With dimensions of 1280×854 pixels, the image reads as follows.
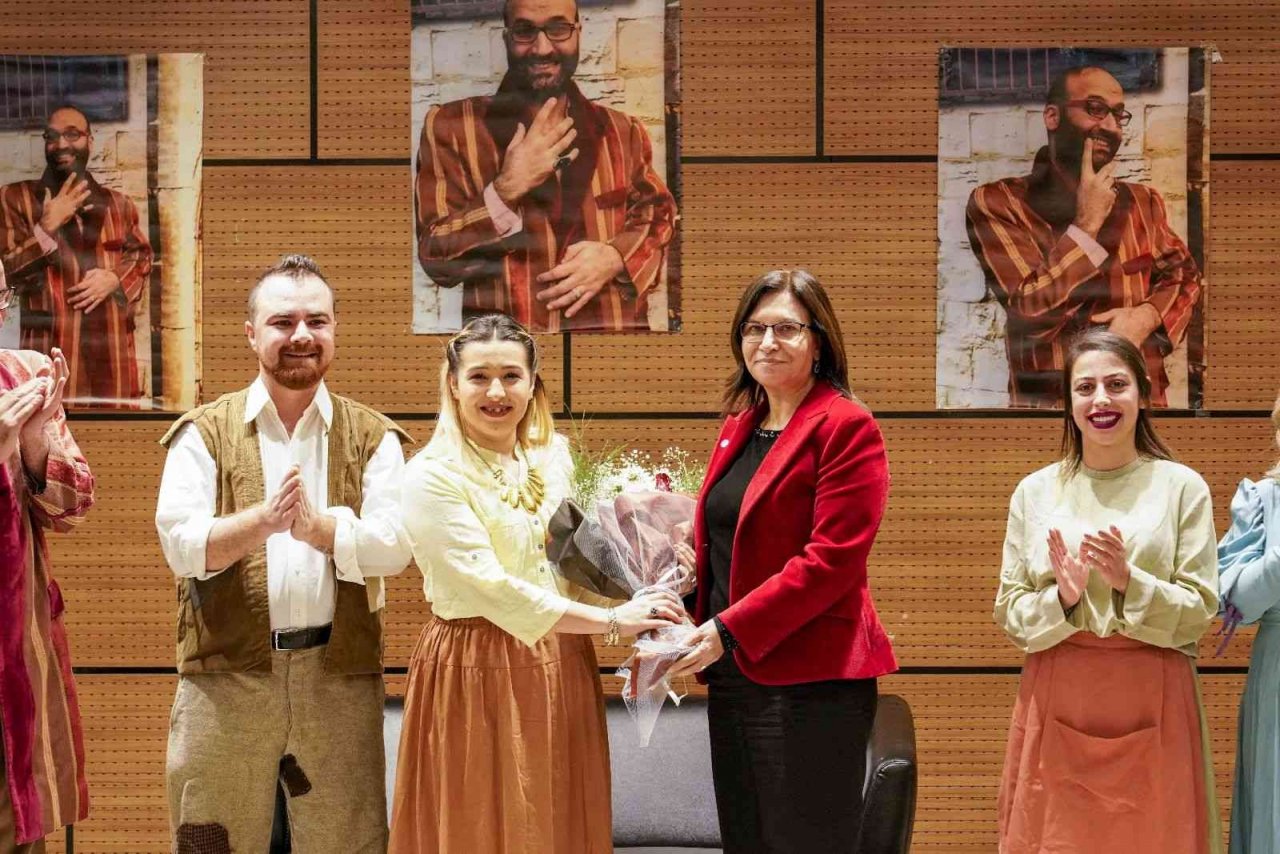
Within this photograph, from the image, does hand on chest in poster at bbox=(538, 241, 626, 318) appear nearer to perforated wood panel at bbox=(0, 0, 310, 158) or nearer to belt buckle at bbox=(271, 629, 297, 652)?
perforated wood panel at bbox=(0, 0, 310, 158)

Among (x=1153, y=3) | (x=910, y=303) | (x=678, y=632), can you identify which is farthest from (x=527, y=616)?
(x=1153, y=3)

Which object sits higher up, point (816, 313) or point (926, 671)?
point (816, 313)

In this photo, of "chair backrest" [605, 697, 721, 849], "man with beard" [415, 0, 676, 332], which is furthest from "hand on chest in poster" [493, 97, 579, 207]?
"chair backrest" [605, 697, 721, 849]

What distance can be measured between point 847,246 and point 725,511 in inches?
60.4

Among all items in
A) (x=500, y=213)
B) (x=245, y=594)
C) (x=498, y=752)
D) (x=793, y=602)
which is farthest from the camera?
(x=500, y=213)

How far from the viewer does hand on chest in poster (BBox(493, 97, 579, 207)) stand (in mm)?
3854

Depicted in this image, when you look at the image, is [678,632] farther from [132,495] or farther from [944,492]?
[132,495]

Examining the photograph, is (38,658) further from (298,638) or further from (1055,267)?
(1055,267)

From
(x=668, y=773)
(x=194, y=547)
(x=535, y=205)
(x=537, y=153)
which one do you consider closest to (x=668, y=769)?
(x=668, y=773)

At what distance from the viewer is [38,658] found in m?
2.72

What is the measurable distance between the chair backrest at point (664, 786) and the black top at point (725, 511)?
90 cm

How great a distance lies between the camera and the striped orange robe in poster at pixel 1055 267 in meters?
3.86

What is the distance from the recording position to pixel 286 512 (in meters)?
2.71

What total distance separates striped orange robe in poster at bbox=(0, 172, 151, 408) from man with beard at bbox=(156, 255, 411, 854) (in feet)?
3.69
